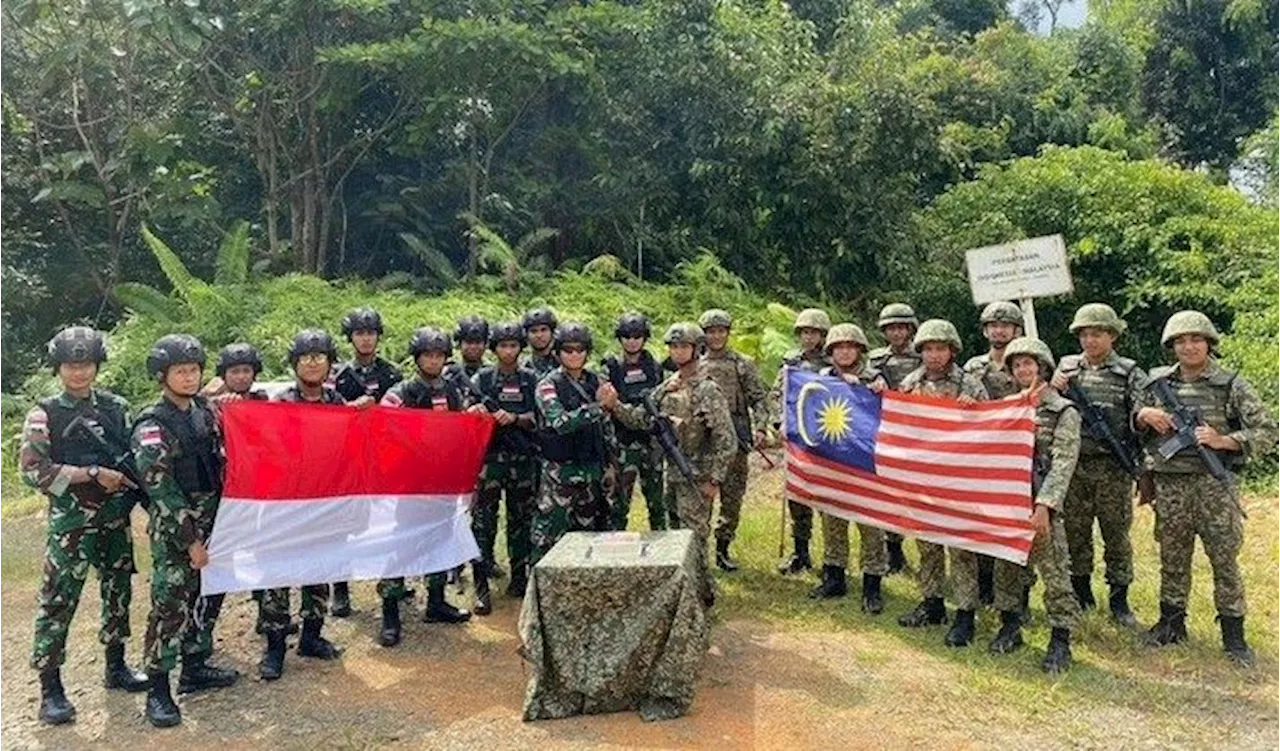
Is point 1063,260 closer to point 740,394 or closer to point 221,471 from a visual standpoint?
point 740,394

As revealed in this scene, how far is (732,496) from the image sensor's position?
7801 mm

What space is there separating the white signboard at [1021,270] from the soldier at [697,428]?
3.03 meters

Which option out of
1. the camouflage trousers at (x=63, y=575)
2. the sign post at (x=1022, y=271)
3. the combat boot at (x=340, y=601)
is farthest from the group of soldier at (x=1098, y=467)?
the camouflage trousers at (x=63, y=575)

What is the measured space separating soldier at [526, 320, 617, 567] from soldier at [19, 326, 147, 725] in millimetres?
2378

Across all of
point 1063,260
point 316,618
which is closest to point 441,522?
point 316,618

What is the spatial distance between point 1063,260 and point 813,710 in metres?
4.74

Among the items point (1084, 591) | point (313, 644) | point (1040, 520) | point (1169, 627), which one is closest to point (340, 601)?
point (313, 644)

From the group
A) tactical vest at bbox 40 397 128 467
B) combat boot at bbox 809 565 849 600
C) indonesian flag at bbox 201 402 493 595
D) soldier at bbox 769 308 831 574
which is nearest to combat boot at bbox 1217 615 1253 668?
combat boot at bbox 809 565 849 600

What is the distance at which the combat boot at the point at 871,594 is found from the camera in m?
6.82

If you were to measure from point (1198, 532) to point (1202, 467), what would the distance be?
0.44 meters

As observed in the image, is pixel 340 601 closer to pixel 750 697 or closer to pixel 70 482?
pixel 70 482

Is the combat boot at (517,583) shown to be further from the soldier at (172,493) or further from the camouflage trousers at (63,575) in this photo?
the camouflage trousers at (63,575)

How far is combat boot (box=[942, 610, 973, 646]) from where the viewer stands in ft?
20.1

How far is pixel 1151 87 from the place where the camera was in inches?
932
